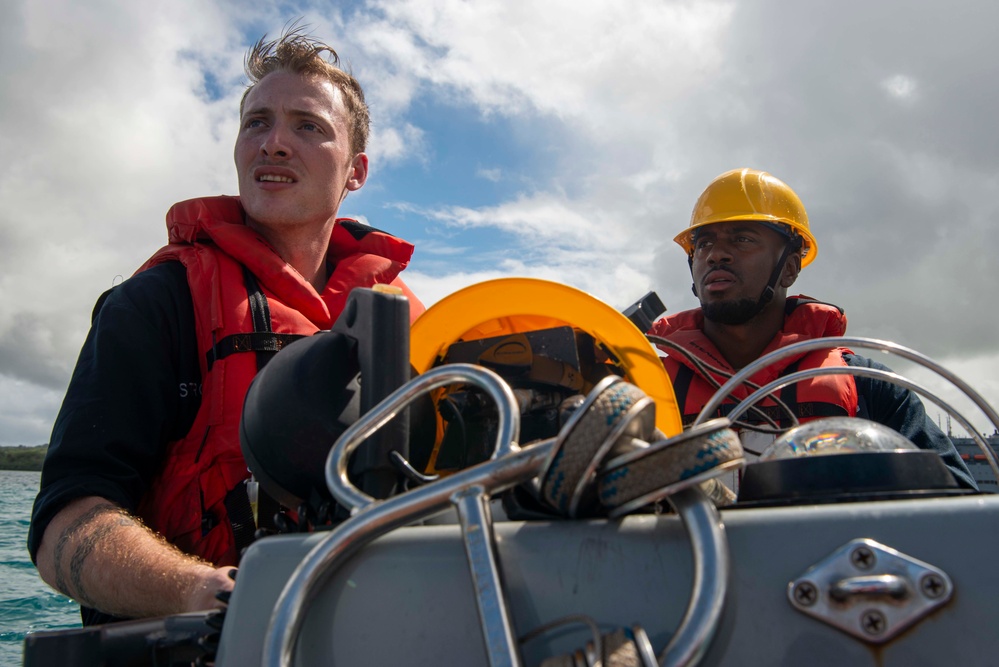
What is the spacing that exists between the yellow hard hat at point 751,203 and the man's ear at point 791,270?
0.09 metres

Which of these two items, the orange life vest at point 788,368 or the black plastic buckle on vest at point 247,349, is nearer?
the black plastic buckle on vest at point 247,349

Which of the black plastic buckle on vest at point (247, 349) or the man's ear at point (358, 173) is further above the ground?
the man's ear at point (358, 173)

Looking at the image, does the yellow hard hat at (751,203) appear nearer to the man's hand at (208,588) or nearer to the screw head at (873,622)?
the man's hand at (208,588)

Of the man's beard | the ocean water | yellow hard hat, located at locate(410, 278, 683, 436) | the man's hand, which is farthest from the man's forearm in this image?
the ocean water

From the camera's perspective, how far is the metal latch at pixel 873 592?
72cm

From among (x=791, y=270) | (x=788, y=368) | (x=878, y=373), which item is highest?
(x=791, y=270)

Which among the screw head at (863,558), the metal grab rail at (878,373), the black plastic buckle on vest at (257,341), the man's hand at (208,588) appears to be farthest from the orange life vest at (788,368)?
the screw head at (863,558)

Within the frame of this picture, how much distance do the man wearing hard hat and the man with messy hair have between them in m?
1.71

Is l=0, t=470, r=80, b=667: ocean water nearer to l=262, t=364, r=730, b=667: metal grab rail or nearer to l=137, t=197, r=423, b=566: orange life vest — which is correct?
l=137, t=197, r=423, b=566: orange life vest

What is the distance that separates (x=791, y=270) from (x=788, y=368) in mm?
853

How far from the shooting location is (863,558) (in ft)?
2.46

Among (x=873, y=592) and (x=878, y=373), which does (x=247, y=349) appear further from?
(x=873, y=592)

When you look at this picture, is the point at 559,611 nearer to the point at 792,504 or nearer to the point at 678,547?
the point at 678,547

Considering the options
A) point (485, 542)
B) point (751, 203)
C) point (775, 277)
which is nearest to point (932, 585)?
point (485, 542)
